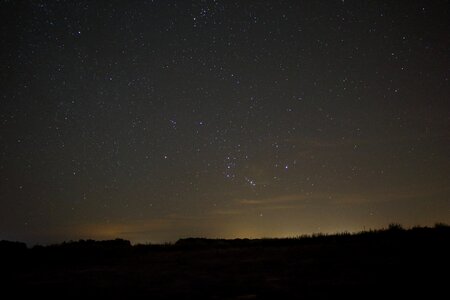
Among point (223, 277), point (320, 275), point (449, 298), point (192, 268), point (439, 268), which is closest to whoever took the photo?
point (449, 298)

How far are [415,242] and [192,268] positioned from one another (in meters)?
5.02

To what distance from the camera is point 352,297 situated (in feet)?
14.1

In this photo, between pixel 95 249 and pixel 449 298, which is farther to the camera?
pixel 95 249

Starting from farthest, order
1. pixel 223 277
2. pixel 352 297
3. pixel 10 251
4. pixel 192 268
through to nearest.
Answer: pixel 10 251
pixel 192 268
pixel 223 277
pixel 352 297

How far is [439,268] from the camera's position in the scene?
17.7ft

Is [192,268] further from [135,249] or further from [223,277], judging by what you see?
[135,249]

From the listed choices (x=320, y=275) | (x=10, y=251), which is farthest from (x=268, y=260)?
(x=10, y=251)

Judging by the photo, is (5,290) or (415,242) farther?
(415,242)

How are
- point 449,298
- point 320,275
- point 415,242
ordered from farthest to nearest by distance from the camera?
point 415,242 → point 320,275 → point 449,298

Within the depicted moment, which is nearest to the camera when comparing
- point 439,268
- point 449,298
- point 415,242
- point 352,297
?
point 449,298

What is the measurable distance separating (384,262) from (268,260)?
8.11 feet

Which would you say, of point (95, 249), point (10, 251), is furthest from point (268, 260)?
point (10, 251)

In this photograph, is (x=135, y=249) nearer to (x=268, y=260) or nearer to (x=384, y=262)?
(x=268, y=260)

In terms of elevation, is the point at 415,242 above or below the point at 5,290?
above
